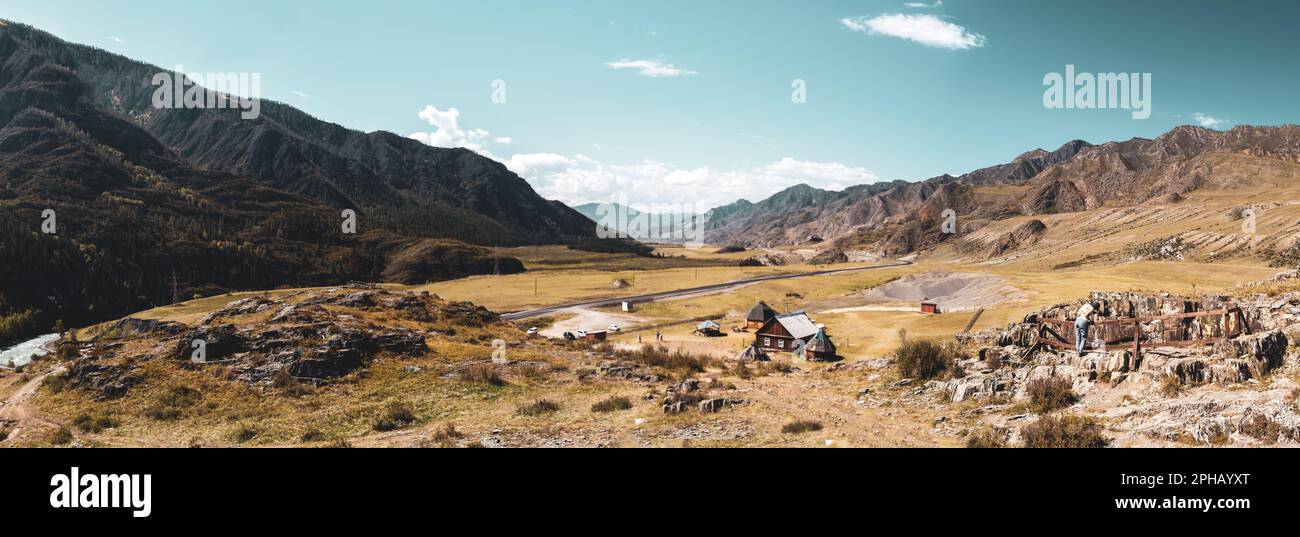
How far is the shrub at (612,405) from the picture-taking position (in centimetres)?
3075

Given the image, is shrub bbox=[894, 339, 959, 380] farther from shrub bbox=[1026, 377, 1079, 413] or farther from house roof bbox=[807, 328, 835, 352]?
house roof bbox=[807, 328, 835, 352]

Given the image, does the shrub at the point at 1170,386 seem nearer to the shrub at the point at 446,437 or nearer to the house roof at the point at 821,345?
the shrub at the point at 446,437

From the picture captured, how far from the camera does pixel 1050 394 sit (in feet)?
78.6

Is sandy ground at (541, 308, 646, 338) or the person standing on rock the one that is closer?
the person standing on rock

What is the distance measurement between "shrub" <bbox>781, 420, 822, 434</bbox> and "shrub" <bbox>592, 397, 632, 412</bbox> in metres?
9.43

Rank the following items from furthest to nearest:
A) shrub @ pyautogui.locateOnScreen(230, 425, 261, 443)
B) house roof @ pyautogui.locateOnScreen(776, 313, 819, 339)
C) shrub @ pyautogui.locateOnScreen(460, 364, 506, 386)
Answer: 1. house roof @ pyautogui.locateOnScreen(776, 313, 819, 339)
2. shrub @ pyautogui.locateOnScreen(460, 364, 506, 386)
3. shrub @ pyautogui.locateOnScreen(230, 425, 261, 443)

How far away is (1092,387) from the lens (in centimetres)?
2394

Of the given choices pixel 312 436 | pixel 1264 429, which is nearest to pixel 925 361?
pixel 1264 429

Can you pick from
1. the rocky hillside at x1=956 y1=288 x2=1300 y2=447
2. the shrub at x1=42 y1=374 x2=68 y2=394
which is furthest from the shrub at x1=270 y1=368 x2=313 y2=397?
the rocky hillside at x1=956 y1=288 x2=1300 y2=447

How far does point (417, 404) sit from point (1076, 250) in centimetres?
22189

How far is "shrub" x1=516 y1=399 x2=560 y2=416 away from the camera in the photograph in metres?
30.4

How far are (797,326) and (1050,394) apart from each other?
45.9 meters

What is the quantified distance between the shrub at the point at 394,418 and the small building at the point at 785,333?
4579cm
